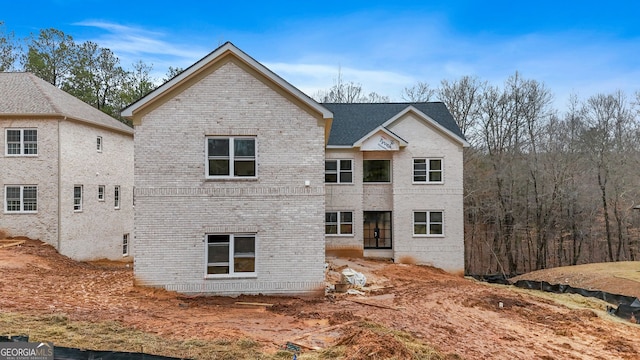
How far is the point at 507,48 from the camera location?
28.8 meters

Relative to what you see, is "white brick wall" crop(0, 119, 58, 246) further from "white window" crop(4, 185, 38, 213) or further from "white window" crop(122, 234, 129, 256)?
"white window" crop(122, 234, 129, 256)

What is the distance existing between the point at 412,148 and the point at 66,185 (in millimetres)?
19080

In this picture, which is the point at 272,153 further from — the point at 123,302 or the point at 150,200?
the point at 123,302

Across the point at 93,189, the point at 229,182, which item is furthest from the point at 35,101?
the point at 229,182

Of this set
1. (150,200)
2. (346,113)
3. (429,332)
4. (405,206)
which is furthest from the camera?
(346,113)

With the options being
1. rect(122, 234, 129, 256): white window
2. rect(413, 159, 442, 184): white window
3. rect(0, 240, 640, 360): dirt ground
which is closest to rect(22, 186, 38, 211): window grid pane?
rect(0, 240, 640, 360): dirt ground

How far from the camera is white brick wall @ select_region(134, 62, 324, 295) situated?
45.7 feet

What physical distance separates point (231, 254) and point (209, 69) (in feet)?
20.0

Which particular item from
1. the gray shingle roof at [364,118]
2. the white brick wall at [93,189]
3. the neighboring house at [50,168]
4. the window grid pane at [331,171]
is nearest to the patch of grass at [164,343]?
the neighboring house at [50,168]

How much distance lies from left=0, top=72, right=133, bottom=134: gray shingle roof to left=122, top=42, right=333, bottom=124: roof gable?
11.3 meters

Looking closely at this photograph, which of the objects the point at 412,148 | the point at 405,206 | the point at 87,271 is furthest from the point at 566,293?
the point at 87,271

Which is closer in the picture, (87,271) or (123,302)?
(123,302)

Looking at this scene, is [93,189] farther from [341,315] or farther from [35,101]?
[341,315]

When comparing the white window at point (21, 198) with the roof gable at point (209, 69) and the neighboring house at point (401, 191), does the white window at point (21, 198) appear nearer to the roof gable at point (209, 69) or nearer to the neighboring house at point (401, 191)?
the roof gable at point (209, 69)
